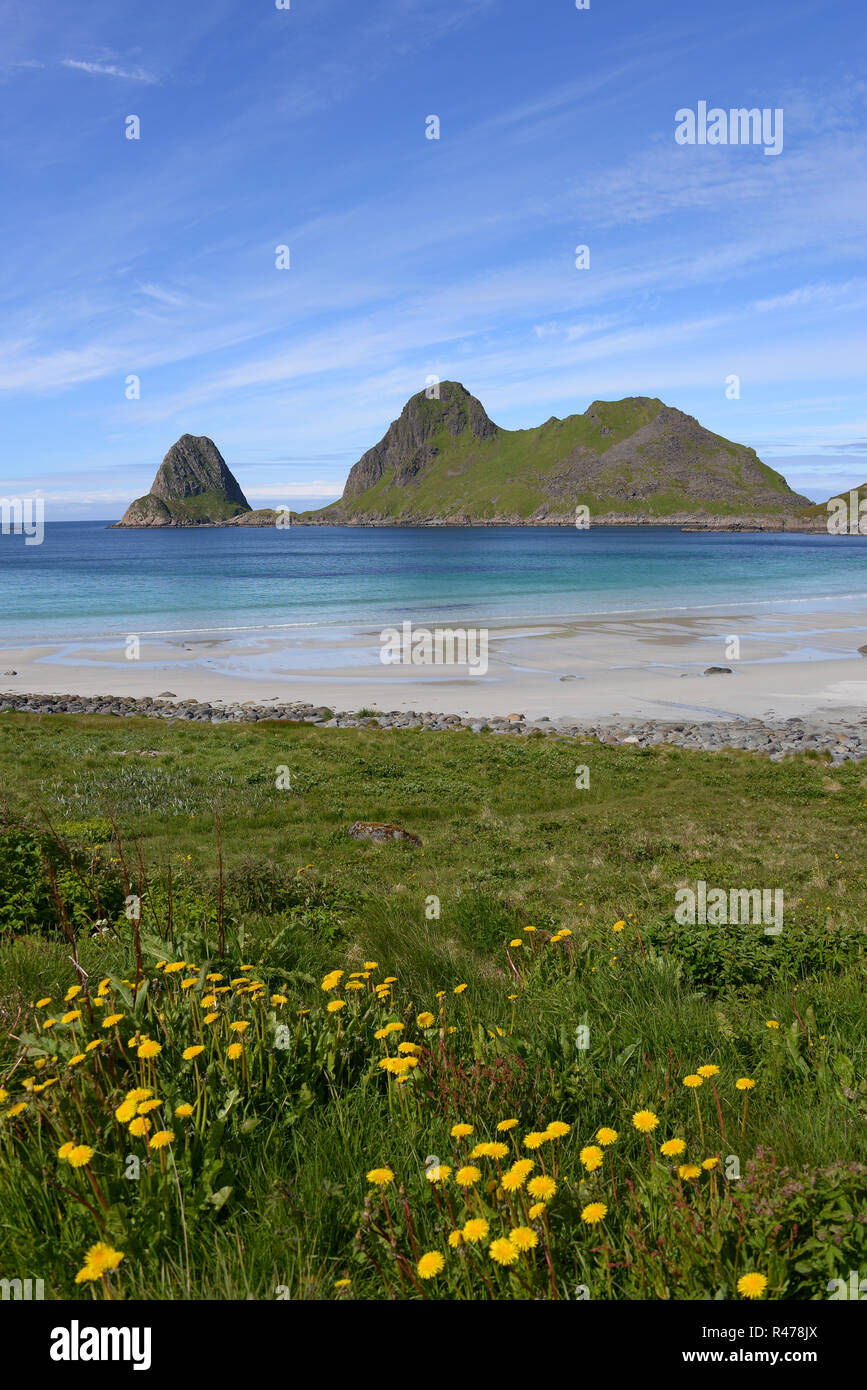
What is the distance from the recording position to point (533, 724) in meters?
27.5

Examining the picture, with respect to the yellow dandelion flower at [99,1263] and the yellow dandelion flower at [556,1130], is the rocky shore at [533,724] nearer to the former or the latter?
the yellow dandelion flower at [556,1130]

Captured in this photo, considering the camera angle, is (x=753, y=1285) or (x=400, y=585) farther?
(x=400, y=585)

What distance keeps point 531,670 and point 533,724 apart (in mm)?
12065

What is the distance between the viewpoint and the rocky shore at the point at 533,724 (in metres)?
24.3

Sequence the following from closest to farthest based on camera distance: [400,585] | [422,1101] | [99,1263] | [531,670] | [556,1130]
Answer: [99,1263] < [556,1130] < [422,1101] < [531,670] < [400,585]

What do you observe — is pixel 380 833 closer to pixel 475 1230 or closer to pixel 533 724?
pixel 475 1230

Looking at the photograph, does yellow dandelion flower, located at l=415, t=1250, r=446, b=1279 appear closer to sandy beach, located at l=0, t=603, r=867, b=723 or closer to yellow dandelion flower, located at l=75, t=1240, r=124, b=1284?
yellow dandelion flower, located at l=75, t=1240, r=124, b=1284

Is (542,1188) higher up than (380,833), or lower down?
higher up

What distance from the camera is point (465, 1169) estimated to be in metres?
2.46

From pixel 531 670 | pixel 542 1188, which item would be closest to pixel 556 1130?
pixel 542 1188

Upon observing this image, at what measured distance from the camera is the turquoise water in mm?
65125

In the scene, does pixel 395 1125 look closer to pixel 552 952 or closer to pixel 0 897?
pixel 552 952

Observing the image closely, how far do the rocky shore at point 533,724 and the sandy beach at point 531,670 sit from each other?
158 centimetres
